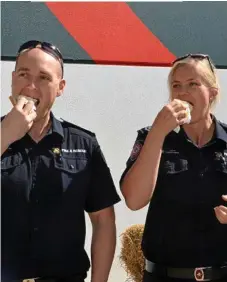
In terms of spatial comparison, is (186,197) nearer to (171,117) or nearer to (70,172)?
(171,117)

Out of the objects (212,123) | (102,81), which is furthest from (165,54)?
(212,123)

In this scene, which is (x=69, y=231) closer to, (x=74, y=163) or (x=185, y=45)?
(x=74, y=163)

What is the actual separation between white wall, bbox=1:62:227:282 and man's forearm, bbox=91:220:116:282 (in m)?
1.10

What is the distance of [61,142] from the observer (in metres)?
2.06

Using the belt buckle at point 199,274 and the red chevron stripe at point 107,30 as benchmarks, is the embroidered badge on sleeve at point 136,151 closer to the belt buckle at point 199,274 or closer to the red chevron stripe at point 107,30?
the belt buckle at point 199,274

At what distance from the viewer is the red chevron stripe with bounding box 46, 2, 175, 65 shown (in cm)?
303

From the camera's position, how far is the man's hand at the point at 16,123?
1789 millimetres

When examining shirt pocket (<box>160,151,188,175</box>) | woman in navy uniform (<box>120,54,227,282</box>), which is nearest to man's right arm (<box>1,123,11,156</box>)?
woman in navy uniform (<box>120,54,227,282</box>)

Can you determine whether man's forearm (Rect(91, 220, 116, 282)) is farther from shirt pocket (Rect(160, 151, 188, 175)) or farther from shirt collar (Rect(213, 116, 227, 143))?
shirt collar (Rect(213, 116, 227, 143))

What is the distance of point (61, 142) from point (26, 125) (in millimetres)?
274

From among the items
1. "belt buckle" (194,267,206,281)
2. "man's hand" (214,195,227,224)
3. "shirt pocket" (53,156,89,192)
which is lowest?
"belt buckle" (194,267,206,281)

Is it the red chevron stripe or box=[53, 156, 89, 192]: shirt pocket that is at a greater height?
the red chevron stripe

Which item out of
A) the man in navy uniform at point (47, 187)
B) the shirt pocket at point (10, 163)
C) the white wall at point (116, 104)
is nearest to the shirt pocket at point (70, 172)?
the man in navy uniform at point (47, 187)

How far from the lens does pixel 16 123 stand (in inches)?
70.6
